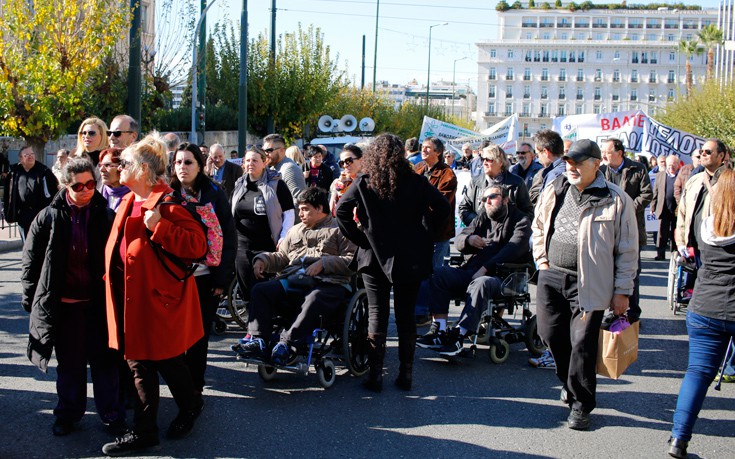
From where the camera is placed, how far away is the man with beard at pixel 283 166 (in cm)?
852

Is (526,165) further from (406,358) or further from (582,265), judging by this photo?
(582,265)

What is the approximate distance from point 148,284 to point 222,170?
510 centimetres

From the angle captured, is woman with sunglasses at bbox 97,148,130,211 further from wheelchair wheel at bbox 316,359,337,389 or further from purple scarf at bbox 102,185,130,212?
wheelchair wheel at bbox 316,359,337,389

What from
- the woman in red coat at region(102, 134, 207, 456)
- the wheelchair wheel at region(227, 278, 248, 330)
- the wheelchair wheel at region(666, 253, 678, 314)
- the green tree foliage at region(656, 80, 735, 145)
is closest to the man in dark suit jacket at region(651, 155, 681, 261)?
the wheelchair wheel at region(666, 253, 678, 314)

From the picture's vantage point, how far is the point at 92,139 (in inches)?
261

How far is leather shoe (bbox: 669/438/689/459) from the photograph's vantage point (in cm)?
506

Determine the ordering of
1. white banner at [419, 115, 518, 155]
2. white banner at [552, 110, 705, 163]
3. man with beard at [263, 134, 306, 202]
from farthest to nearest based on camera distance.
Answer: white banner at [419, 115, 518, 155] < white banner at [552, 110, 705, 163] < man with beard at [263, 134, 306, 202]

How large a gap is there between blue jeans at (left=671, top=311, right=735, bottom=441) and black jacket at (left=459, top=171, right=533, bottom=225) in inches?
123

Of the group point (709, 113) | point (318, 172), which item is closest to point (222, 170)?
point (318, 172)

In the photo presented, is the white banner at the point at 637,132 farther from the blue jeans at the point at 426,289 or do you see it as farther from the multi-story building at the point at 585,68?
the multi-story building at the point at 585,68

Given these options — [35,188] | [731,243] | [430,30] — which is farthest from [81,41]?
[430,30]

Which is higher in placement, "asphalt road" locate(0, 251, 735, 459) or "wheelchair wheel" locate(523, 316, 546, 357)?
"wheelchair wheel" locate(523, 316, 546, 357)

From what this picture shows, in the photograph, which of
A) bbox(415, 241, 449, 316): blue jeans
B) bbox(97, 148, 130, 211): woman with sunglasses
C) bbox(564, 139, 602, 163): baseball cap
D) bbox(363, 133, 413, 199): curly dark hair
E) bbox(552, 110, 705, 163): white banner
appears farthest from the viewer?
bbox(552, 110, 705, 163): white banner

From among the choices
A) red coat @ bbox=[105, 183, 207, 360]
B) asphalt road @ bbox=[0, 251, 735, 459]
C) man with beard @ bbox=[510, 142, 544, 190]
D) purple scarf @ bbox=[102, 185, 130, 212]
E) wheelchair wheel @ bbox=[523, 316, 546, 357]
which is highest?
man with beard @ bbox=[510, 142, 544, 190]
